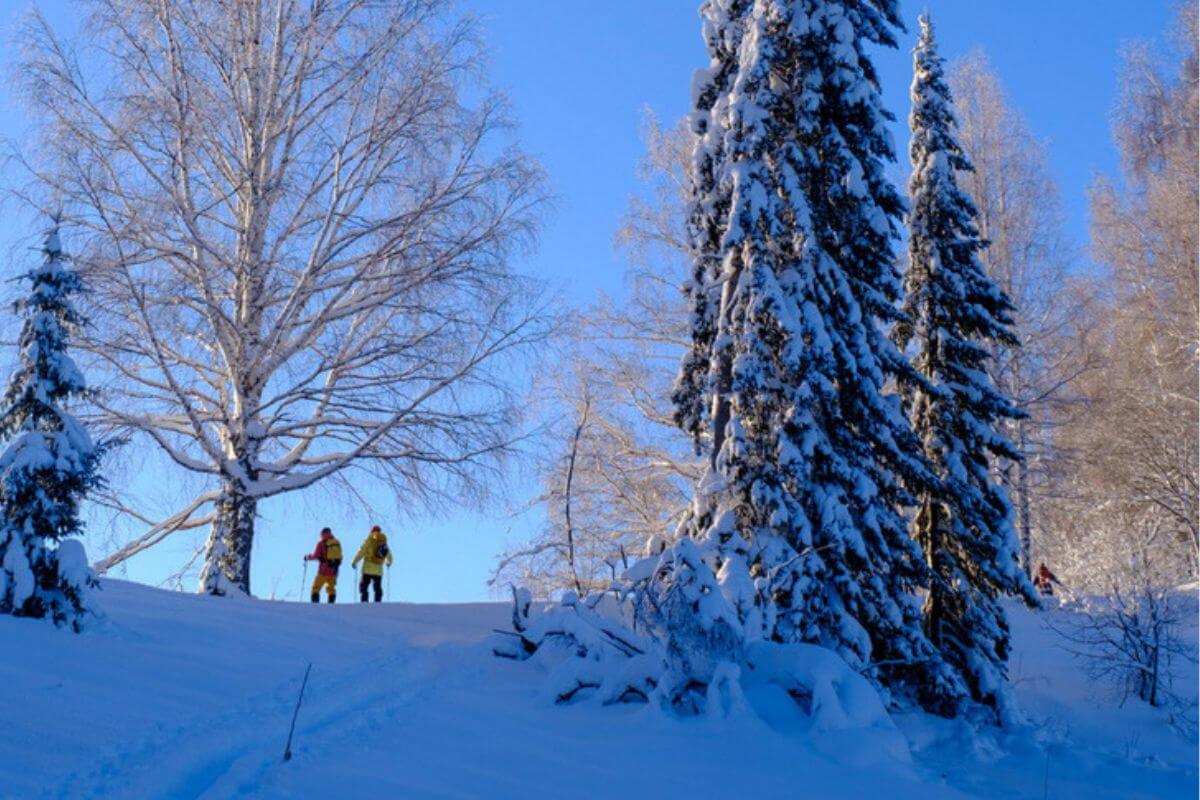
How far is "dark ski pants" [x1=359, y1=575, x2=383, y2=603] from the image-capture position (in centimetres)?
1828

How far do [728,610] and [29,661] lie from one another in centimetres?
550

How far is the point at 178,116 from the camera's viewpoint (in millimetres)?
15734

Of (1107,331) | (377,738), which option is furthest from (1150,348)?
(377,738)

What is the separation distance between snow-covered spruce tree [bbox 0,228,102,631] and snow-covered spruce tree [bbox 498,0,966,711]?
4596 mm

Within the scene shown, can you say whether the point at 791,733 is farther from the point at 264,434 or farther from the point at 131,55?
the point at 131,55

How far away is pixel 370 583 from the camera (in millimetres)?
18344

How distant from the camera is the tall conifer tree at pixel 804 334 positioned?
37.9ft

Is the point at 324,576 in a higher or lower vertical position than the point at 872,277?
lower

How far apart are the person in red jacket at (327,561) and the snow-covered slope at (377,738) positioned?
606cm

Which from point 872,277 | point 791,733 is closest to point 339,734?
point 791,733

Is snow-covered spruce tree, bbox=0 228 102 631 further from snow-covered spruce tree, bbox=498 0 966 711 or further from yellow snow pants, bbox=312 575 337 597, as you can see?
yellow snow pants, bbox=312 575 337 597

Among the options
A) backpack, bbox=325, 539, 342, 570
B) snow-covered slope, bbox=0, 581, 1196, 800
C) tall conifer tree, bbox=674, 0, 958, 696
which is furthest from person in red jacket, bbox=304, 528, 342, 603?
tall conifer tree, bbox=674, 0, 958, 696

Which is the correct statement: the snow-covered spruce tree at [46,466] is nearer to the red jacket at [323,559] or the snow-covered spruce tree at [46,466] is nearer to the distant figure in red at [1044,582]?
the red jacket at [323,559]

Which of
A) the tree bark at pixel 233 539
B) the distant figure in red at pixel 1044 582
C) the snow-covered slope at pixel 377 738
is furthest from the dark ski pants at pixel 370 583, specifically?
the distant figure in red at pixel 1044 582
